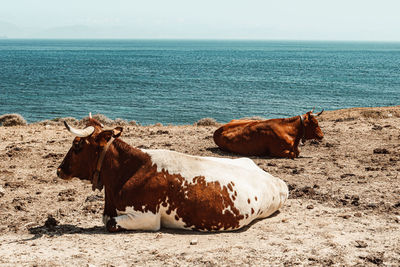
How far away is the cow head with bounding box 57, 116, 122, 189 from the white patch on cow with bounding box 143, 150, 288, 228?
2.25 ft

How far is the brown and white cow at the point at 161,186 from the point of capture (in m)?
6.89

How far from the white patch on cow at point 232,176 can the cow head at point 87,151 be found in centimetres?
69

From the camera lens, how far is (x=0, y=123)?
83.6 feet

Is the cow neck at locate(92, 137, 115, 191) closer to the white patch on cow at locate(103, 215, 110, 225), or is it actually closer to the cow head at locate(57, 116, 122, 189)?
the cow head at locate(57, 116, 122, 189)

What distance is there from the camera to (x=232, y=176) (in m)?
7.23

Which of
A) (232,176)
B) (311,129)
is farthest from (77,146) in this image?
(311,129)

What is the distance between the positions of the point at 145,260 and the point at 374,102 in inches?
1884

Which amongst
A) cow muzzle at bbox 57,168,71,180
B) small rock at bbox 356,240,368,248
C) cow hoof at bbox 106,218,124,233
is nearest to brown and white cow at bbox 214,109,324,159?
small rock at bbox 356,240,368,248

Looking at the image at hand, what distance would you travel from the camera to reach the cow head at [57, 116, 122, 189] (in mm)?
7215

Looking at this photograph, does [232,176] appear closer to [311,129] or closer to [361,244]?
[361,244]

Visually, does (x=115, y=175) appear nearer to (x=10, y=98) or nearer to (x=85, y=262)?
(x=85, y=262)

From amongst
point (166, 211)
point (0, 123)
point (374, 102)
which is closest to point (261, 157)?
point (166, 211)

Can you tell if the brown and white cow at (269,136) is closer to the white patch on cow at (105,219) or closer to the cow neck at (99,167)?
the cow neck at (99,167)

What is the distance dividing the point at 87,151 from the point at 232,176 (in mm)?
2235
